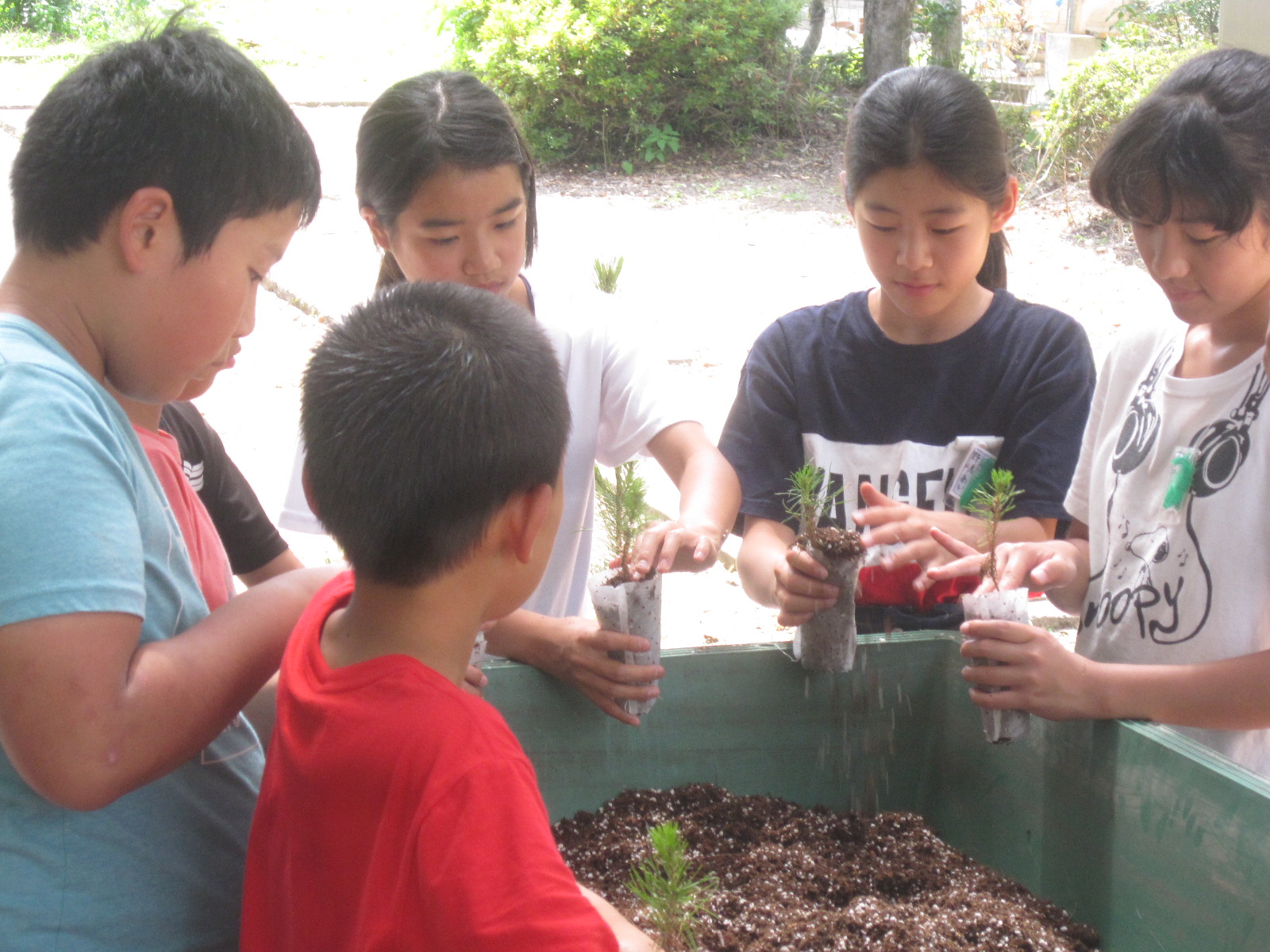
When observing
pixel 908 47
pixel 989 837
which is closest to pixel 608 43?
pixel 908 47

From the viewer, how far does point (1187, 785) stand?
1562 millimetres

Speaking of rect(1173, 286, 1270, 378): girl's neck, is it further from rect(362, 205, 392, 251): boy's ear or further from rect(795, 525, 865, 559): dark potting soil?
rect(362, 205, 392, 251): boy's ear

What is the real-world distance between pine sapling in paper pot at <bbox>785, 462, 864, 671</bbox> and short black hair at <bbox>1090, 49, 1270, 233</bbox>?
74 centimetres

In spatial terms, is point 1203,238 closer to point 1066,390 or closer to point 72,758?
point 1066,390

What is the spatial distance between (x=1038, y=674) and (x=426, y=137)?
1484 mm

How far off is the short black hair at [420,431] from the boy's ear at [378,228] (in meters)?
1.14

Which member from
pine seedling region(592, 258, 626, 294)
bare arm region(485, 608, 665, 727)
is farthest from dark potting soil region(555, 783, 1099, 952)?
pine seedling region(592, 258, 626, 294)

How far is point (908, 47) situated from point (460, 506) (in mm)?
12134

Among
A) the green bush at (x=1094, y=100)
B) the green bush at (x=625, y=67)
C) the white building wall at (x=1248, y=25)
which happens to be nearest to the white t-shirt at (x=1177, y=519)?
the white building wall at (x=1248, y=25)

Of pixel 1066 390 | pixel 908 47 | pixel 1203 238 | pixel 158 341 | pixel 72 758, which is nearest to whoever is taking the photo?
pixel 72 758

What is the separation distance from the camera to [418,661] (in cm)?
118

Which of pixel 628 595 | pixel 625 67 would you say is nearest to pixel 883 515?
pixel 628 595

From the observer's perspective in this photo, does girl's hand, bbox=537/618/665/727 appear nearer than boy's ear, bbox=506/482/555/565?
No

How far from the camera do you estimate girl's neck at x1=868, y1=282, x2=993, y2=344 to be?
7.97 feet
